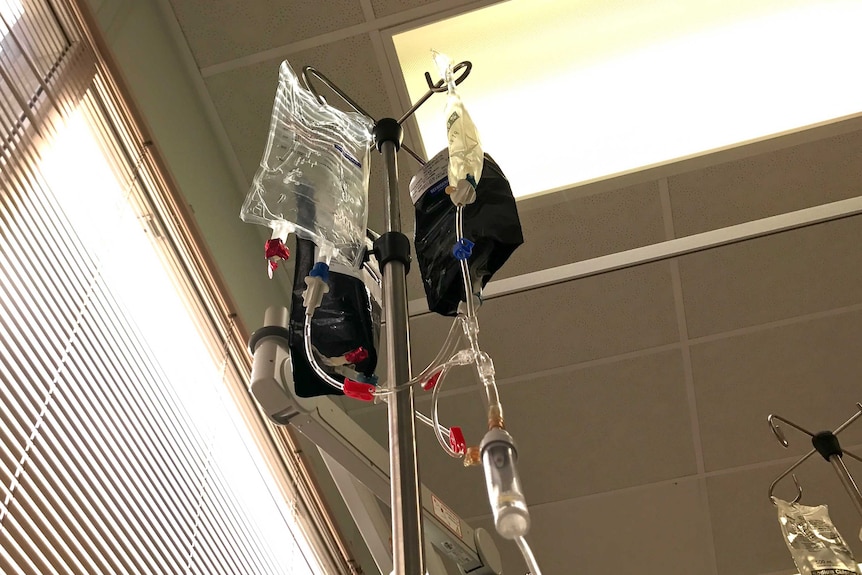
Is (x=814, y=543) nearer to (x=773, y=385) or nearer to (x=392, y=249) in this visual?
(x=773, y=385)

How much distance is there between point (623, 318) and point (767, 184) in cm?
57

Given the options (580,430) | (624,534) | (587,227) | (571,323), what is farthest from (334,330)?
(624,534)

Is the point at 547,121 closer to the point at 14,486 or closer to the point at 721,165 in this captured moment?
the point at 721,165

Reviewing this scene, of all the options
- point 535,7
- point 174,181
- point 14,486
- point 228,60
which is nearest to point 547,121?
point 535,7

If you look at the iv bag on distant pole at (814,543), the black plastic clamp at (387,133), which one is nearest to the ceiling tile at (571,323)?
the iv bag on distant pole at (814,543)

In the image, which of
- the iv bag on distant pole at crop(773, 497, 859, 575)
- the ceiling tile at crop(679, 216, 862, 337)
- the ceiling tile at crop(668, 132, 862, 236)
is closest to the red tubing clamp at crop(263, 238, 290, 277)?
the iv bag on distant pole at crop(773, 497, 859, 575)

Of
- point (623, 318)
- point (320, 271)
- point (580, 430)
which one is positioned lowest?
point (320, 271)

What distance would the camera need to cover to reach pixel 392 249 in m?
0.92

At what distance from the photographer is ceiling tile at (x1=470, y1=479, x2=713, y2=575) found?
9.00ft

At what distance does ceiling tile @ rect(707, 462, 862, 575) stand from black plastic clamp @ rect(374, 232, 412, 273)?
2.19 meters

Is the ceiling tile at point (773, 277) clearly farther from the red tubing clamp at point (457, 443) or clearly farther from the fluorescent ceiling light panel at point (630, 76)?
the red tubing clamp at point (457, 443)

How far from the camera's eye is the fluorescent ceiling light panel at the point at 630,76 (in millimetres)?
1947

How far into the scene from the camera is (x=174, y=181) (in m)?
1.57

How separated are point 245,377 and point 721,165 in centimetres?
141
